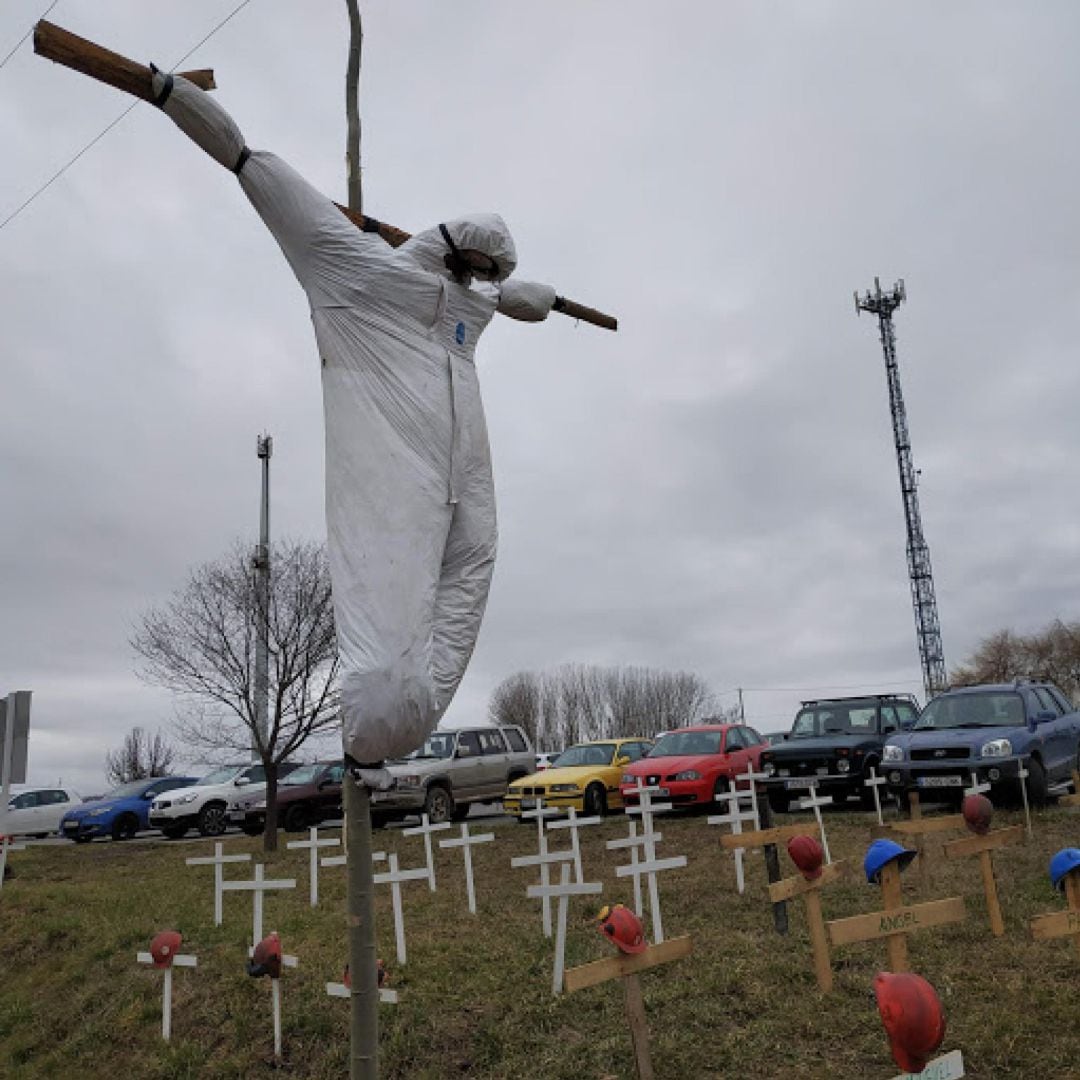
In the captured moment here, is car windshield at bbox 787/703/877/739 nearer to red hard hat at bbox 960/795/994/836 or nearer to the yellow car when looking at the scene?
the yellow car

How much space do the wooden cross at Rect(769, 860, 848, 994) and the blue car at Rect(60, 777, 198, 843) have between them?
16.9 metres

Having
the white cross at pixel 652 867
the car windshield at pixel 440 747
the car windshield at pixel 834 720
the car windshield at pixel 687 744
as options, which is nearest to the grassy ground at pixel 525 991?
the white cross at pixel 652 867

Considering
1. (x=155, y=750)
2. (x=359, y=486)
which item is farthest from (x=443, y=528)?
(x=155, y=750)

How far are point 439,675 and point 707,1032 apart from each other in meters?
2.82

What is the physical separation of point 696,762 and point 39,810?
1553 cm

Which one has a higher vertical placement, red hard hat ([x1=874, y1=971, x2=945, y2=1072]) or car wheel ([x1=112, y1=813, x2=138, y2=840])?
red hard hat ([x1=874, y1=971, x2=945, y2=1072])

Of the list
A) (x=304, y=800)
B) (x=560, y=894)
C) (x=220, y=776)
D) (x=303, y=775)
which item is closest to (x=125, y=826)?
(x=220, y=776)

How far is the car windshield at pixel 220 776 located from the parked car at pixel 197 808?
24cm

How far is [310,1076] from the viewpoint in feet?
16.0

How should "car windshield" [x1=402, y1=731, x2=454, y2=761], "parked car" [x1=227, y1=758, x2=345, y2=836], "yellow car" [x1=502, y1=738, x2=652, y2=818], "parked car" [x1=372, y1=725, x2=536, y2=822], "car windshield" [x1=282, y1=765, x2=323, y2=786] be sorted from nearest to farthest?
"yellow car" [x1=502, y1=738, x2=652, y2=818], "parked car" [x1=372, y1=725, x2=536, y2=822], "car windshield" [x1=402, y1=731, x2=454, y2=761], "parked car" [x1=227, y1=758, x2=345, y2=836], "car windshield" [x1=282, y1=765, x2=323, y2=786]

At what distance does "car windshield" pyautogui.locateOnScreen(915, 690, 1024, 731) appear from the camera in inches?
470

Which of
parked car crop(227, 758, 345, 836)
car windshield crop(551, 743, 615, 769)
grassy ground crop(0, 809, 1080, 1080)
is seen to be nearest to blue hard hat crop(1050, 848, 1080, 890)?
grassy ground crop(0, 809, 1080, 1080)

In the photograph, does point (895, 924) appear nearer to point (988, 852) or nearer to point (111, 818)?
point (988, 852)

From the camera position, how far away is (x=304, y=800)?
16.5m
